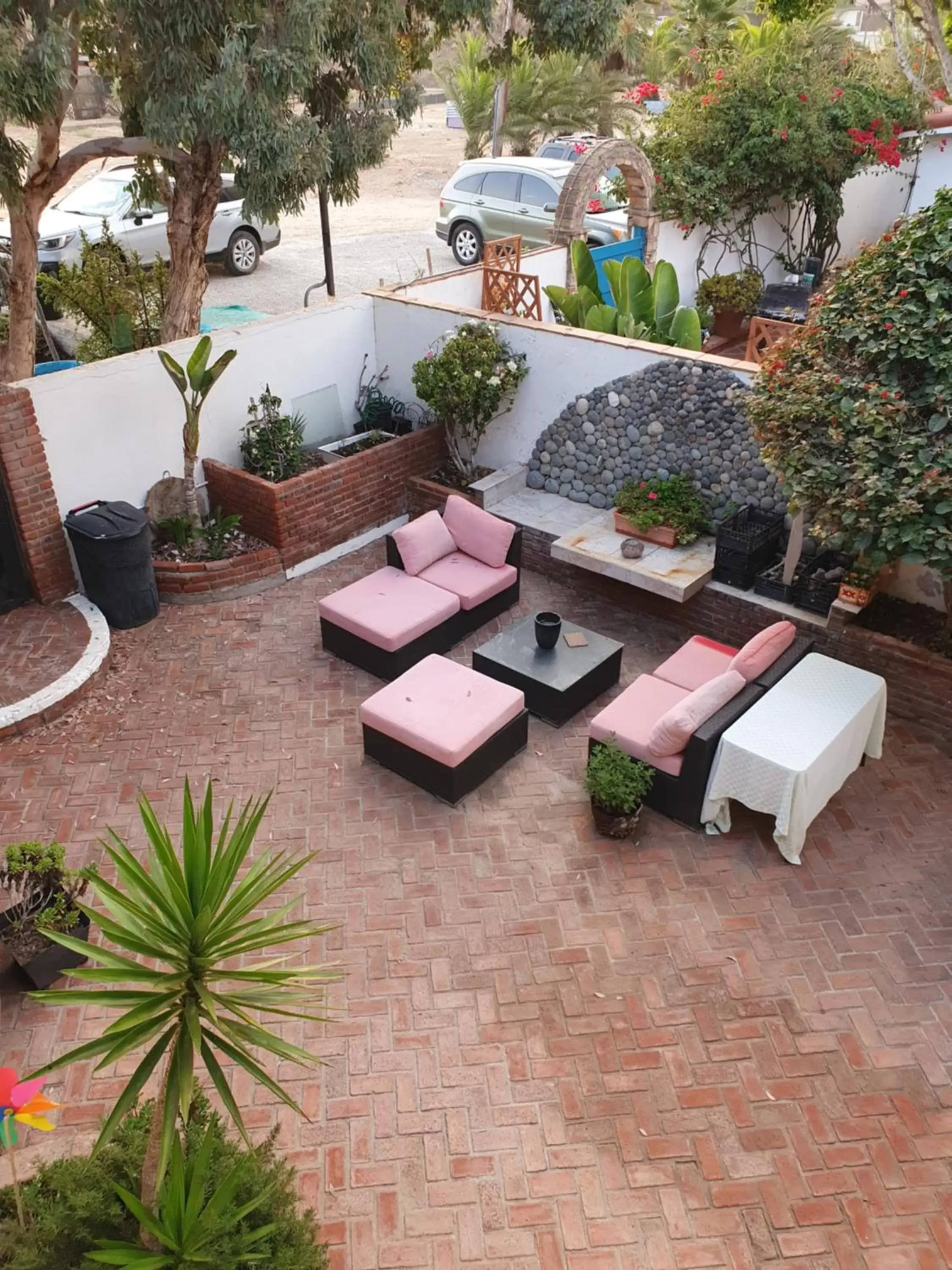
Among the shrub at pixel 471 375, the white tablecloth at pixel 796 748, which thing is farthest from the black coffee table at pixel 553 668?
the shrub at pixel 471 375

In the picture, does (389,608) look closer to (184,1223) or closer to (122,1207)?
(122,1207)

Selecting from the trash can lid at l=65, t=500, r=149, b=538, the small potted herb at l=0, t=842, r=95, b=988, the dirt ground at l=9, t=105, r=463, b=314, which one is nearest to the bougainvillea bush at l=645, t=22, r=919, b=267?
the dirt ground at l=9, t=105, r=463, b=314

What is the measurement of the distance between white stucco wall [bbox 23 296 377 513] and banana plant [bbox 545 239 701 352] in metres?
2.28

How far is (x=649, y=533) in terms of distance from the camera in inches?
326

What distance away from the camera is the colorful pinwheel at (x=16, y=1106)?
3205 millimetres

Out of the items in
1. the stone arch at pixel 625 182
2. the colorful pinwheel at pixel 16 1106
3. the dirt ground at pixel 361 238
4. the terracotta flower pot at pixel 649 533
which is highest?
the stone arch at pixel 625 182

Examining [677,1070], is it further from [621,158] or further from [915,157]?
[915,157]

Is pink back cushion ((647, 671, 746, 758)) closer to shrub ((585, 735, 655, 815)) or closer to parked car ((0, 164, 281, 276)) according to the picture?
shrub ((585, 735, 655, 815))

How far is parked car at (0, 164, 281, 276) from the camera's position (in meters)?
14.9

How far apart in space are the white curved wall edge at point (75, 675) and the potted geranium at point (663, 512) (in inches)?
178

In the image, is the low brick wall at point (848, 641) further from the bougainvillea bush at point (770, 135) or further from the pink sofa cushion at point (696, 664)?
the bougainvillea bush at point (770, 135)

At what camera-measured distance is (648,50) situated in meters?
27.7

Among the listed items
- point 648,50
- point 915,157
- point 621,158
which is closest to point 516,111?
point 648,50

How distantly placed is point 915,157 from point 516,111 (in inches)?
439
